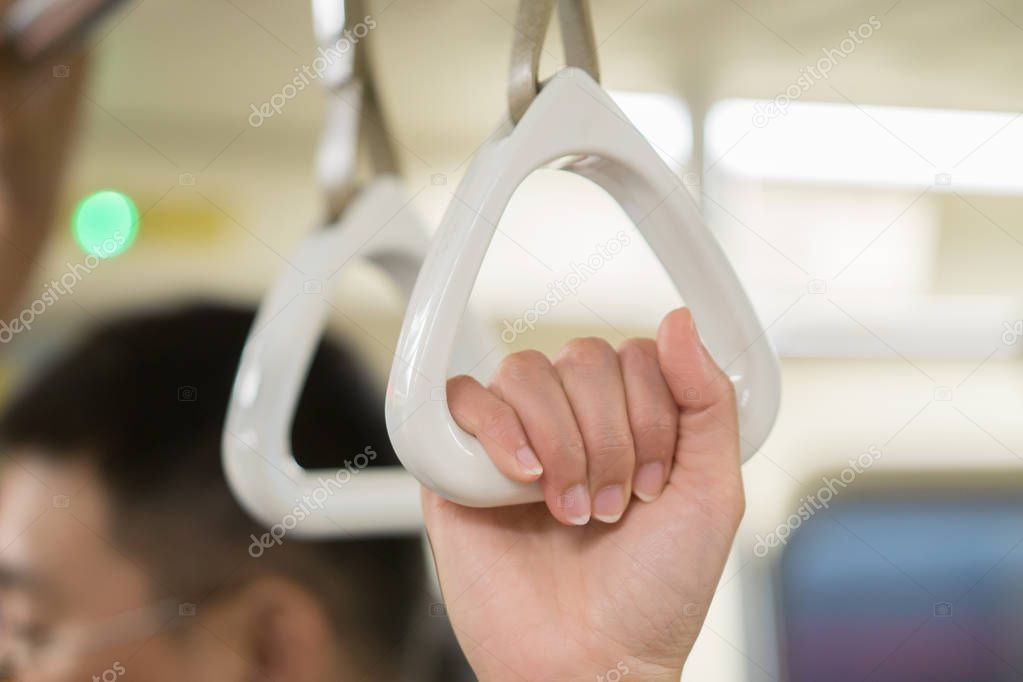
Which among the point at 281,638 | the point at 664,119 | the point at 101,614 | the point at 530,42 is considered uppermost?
the point at 664,119

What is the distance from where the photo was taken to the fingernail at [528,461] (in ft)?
1.48

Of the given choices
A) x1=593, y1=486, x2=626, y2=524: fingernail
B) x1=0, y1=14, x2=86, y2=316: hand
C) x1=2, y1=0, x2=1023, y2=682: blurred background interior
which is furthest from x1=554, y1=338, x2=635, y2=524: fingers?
x1=2, y1=0, x2=1023, y2=682: blurred background interior

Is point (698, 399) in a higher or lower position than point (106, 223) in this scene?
higher

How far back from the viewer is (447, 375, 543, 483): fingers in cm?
45

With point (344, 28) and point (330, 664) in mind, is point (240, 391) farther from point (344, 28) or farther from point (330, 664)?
point (330, 664)

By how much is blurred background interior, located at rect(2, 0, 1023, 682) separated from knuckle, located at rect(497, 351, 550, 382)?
49.1 inches

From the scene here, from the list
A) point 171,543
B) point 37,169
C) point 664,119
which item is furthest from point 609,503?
point 664,119

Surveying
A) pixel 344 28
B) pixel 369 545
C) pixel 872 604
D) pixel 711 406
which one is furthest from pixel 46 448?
pixel 872 604

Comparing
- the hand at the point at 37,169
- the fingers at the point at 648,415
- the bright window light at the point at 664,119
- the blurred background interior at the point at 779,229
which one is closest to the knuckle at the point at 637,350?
the fingers at the point at 648,415

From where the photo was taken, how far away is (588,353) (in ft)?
1.77

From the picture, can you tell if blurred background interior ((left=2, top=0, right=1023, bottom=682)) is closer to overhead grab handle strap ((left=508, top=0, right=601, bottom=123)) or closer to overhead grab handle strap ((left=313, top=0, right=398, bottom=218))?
overhead grab handle strap ((left=313, top=0, right=398, bottom=218))

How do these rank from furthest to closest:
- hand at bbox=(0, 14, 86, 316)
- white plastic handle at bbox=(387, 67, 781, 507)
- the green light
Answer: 1. the green light
2. hand at bbox=(0, 14, 86, 316)
3. white plastic handle at bbox=(387, 67, 781, 507)

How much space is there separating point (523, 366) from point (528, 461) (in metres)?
0.08

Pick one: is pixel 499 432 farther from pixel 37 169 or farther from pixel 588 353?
pixel 37 169
